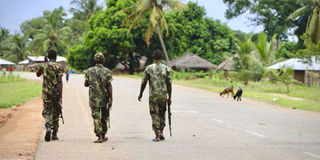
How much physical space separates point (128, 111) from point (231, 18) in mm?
37248

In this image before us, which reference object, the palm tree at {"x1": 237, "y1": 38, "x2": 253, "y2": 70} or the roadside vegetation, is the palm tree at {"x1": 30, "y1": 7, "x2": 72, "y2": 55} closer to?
the roadside vegetation

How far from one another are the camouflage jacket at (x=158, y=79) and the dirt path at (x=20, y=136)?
2.35 metres

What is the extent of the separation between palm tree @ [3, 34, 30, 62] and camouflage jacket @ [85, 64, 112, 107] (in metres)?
80.6

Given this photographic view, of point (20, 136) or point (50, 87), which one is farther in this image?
point (20, 136)

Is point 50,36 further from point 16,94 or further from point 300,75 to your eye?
point 16,94

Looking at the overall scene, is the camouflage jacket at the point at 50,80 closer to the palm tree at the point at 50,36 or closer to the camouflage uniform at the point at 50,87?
the camouflage uniform at the point at 50,87

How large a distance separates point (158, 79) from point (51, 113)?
2.14 meters

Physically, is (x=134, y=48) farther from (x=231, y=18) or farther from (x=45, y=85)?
(x=45, y=85)

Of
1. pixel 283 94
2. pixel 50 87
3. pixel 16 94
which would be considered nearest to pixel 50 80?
pixel 50 87

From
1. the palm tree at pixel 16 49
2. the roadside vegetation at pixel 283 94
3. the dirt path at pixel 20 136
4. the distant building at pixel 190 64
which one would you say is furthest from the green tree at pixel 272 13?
the palm tree at pixel 16 49

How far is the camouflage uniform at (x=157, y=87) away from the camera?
7.25 metres

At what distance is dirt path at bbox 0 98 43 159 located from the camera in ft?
20.1

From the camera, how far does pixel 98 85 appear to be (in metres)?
7.12

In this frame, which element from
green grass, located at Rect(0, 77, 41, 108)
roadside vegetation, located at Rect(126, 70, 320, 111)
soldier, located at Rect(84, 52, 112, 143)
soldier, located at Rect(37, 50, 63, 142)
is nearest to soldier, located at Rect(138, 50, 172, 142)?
soldier, located at Rect(84, 52, 112, 143)
